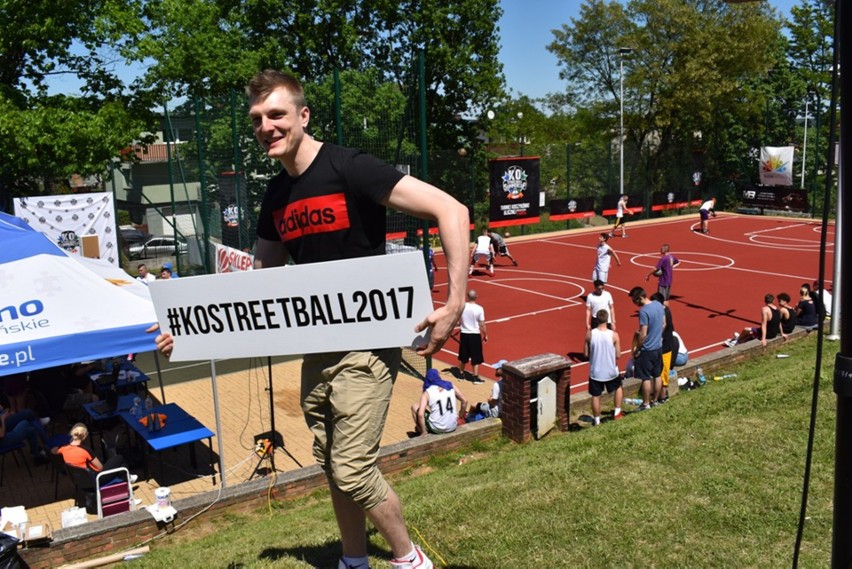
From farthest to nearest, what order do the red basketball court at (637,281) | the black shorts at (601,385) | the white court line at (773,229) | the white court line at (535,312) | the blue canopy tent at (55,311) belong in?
the white court line at (773,229), the white court line at (535,312), the red basketball court at (637,281), the black shorts at (601,385), the blue canopy tent at (55,311)

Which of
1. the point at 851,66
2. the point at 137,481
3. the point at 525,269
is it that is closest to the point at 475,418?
the point at 137,481

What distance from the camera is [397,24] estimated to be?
39625mm

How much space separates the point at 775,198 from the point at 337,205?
4788cm

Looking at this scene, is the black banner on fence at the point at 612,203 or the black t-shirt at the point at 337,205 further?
the black banner on fence at the point at 612,203

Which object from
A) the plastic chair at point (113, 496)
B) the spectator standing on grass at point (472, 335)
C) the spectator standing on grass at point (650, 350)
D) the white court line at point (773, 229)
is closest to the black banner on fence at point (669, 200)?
the white court line at point (773, 229)

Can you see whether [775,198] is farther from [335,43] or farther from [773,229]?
[335,43]

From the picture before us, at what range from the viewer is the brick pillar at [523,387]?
10633 mm

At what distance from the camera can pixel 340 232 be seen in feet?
10.7

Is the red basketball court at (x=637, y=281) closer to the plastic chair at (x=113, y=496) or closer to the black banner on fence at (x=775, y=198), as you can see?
the black banner on fence at (x=775, y=198)

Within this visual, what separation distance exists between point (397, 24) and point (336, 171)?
3874 centimetres

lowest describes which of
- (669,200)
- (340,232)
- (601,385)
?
(601,385)

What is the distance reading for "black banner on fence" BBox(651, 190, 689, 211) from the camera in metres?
45.1

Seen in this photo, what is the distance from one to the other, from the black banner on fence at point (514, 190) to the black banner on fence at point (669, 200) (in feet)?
38.4

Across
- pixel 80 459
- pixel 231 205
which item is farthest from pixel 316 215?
pixel 231 205
